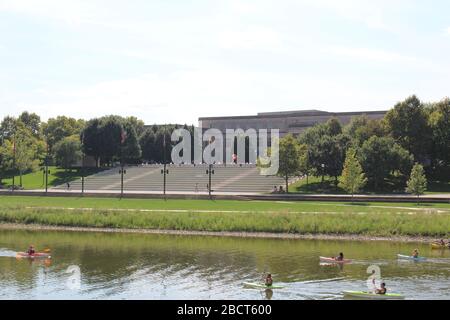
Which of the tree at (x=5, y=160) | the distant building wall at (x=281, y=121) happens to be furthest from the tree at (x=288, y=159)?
the distant building wall at (x=281, y=121)

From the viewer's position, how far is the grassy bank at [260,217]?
55031mm

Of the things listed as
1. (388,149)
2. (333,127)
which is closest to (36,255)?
(388,149)

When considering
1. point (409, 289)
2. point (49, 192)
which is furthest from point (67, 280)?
point (49, 192)

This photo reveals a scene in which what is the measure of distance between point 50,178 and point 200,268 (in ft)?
264

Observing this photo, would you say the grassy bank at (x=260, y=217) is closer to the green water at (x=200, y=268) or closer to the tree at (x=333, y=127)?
the green water at (x=200, y=268)

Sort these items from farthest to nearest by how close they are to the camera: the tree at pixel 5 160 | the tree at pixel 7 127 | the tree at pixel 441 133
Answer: the tree at pixel 7 127 < the tree at pixel 5 160 < the tree at pixel 441 133

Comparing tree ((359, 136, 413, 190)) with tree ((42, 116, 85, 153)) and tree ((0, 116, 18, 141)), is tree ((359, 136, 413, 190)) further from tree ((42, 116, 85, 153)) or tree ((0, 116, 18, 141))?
tree ((0, 116, 18, 141))

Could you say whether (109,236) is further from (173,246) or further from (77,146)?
(77,146)

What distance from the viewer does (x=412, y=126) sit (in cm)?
9831

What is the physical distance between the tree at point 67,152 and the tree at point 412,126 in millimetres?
58087

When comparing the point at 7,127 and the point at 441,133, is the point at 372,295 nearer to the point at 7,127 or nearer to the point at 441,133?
the point at 441,133

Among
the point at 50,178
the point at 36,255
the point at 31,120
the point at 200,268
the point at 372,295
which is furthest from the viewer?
the point at 31,120

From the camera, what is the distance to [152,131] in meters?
139

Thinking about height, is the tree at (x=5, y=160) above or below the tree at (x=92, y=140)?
below
